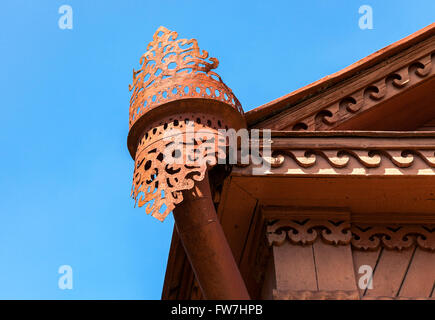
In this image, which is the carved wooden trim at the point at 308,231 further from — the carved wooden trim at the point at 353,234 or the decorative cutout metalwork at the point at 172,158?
the decorative cutout metalwork at the point at 172,158

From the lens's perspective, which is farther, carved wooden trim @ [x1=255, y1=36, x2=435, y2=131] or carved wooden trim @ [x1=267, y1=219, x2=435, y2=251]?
carved wooden trim @ [x1=255, y1=36, x2=435, y2=131]

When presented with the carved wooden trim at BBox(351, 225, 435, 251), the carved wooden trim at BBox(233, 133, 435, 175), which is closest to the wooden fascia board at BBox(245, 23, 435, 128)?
the carved wooden trim at BBox(233, 133, 435, 175)

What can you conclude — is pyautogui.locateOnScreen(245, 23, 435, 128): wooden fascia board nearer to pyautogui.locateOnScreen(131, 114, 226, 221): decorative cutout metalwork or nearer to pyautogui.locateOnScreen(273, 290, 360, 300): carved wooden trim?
pyautogui.locateOnScreen(131, 114, 226, 221): decorative cutout metalwork

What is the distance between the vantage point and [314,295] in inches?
193

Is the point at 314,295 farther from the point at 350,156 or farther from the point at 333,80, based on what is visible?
the point at 333,80

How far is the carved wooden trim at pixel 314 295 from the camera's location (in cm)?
490

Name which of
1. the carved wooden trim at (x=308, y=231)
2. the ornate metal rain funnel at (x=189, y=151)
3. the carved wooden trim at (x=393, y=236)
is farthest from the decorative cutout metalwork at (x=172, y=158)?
the carved wooden trim at (x=393, y=236)

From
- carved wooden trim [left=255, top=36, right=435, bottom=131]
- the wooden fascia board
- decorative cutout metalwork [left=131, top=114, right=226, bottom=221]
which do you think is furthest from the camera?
carved wooden trim [left=255, top=36, right=435, bottom=131]

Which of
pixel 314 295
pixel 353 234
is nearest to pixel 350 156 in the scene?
pixel 353 234

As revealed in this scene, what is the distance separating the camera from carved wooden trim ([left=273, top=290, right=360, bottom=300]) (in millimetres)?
4902

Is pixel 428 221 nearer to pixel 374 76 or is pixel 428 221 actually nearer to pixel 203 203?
pixel 374 76

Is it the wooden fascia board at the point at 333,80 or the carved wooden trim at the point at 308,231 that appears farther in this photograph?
the wooden fascia board at the point at 333,80

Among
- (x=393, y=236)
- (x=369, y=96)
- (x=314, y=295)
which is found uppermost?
(x=369, y=96)

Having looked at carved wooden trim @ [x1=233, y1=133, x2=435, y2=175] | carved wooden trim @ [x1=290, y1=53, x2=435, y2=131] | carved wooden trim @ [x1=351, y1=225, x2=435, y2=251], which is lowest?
carved wooden trim @ [x1=351, y1=225, x2=435, y2=251]
